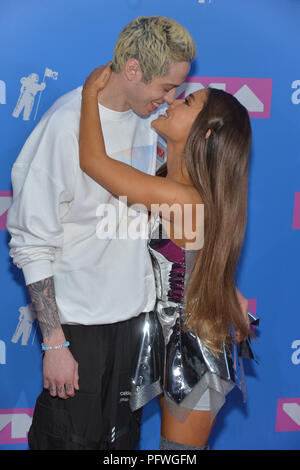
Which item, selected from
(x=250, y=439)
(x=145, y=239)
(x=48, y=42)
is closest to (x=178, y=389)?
(x=145, y=239)

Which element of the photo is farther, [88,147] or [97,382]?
[97,382]

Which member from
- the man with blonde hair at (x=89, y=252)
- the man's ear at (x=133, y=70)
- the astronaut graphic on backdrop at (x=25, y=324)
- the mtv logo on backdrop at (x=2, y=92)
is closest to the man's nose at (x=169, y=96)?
the man with blonde hair at (x=89, y=252)

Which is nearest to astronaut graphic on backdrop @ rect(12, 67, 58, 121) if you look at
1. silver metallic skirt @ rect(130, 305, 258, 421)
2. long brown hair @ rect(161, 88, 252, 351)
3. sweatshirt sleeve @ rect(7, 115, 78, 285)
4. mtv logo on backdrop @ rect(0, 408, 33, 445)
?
sweatshirt sleeve @ rect(7, 115, 78, 285)

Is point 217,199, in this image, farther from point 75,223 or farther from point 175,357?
point 175,357

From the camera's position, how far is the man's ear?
1.64 meters

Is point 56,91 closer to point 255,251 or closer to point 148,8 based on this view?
point 148,8

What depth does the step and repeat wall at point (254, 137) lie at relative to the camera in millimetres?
2014

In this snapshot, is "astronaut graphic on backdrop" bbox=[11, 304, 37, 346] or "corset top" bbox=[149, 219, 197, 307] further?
"astronaut graphic on backdrop" bbox=[11, 304, 37, 346]

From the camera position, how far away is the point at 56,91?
2055 millimetres

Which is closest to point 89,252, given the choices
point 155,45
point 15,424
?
point 155,45

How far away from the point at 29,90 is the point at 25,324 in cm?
93

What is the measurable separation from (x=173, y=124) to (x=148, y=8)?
575 mm

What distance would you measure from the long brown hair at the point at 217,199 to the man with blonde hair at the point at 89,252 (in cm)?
17

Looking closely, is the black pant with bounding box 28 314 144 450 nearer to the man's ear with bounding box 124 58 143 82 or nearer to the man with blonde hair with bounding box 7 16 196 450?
the man with blonde hair with bounding box 7 16 196 450
